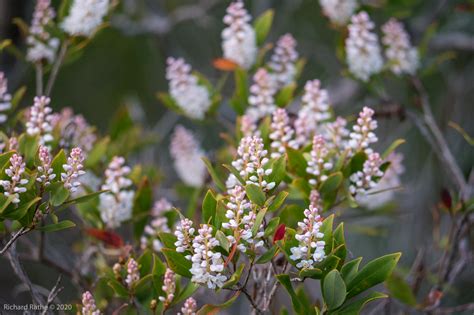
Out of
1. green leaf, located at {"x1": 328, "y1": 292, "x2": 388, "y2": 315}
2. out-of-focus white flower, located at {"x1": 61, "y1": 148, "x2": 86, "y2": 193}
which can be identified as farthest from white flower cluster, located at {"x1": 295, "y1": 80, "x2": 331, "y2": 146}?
out-of-focus white flower, located at {"x1": 61, "y1": 148, "x2": 86, "y2": 193}

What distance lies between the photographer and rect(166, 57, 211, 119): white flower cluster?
6.01 ft

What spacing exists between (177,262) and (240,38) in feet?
2.65

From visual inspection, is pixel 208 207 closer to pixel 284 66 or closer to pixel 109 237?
pixel 109 237

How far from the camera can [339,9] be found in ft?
6.47

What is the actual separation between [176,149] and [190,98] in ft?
0.70

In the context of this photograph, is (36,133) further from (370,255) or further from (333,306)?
(370,255)

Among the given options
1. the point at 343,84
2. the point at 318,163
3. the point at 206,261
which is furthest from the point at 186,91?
the point at 343,84

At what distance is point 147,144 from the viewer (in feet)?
7.71

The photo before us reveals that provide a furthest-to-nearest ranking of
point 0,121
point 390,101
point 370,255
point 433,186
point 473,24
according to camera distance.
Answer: point 370,255 < point 433,186 < point 473,24 < point 390,101 < point 0,121

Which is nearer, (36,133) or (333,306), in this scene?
(333,306)

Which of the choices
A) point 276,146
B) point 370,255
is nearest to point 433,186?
point 370,255

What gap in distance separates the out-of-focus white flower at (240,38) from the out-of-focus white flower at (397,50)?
40cm

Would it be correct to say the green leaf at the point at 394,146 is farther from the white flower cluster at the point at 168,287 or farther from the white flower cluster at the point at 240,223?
the white flower cluster at the point at 168,287

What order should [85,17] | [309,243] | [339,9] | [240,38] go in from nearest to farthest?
[309,243]
[85,17]
[240,38]
[339,9]
